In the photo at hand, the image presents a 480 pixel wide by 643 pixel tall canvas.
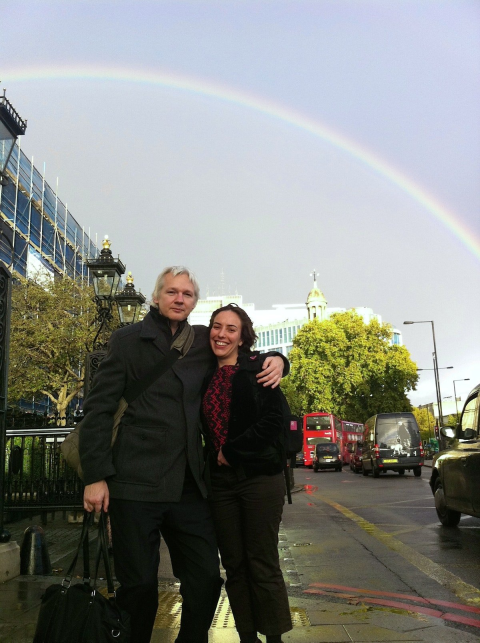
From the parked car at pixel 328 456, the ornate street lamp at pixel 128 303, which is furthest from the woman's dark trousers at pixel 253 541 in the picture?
the parked car at pixel 328 456

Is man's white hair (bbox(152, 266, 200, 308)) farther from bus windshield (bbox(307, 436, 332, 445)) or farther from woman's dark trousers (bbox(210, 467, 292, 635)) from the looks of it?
bus windshield (bbox(307, 436, 332, 445))

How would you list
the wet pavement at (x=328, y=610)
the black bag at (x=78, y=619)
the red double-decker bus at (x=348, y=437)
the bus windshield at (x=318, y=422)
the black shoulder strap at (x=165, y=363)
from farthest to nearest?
1. the red double-decker bus at (x=348, y=437)
2. the bus windshield at (x=318, y=422)
3. the wet pavement at (x=328, y=610)
4. the black shoulder strap at (x=165, y=363)
5. the black bag at (x=78, y=619)

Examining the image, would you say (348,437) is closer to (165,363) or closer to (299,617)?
(299,617)

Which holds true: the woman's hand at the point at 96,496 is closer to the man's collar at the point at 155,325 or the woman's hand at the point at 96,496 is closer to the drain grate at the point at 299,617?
the man's collar at the point at 155,325

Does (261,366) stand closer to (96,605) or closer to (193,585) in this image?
(193,585)

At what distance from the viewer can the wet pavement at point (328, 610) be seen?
4.16m

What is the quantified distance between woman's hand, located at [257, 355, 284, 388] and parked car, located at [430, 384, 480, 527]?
16.6ft

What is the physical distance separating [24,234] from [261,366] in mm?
40349

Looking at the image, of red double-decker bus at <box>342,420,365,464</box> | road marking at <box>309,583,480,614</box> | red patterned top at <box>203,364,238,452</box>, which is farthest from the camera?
red double-decker bus at <box>342,420,365,464</box>

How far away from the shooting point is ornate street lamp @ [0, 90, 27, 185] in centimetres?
607

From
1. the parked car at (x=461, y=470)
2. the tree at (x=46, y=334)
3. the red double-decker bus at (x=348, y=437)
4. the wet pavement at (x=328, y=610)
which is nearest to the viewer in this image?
the wet pavement at (x=328, y=610)

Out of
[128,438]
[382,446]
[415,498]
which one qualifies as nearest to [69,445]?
[128,438]

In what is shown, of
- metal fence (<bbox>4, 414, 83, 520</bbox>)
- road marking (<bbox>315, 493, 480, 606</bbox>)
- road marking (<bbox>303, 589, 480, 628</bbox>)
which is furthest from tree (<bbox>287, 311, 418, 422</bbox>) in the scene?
road marking (<bbox>303, 589, 480, 628</bbox>)

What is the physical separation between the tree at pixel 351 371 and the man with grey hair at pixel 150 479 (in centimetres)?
5563
